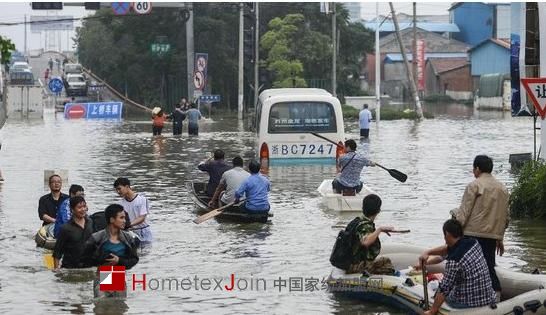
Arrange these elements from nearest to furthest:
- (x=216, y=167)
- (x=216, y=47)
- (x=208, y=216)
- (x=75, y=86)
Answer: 1. (x=208, y=216)
2. (x=216, y=167)
3. (x=216, y=47)
4. (x=75, y=86)

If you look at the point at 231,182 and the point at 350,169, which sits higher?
the point at 350,169

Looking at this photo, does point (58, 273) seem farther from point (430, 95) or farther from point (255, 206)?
point (430, 95)

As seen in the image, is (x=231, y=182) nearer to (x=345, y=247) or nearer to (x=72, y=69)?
(x=345, y=247)

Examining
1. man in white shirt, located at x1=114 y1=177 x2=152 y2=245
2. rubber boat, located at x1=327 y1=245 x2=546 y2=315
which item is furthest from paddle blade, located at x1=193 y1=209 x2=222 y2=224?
rubber boat, located at x1=327 y1=245 x2=546 y2=315

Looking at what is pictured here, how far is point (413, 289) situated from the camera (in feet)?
39.0

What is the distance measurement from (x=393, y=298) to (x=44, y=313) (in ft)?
11.8

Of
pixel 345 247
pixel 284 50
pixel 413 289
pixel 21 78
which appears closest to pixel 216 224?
pixel 345 247

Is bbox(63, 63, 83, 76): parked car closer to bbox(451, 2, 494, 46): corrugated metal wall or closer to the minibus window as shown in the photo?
bbox(451, 2, 494, 46): corrugated metal wall

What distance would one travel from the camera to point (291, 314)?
12.3 meters

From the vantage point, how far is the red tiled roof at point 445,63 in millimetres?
101250

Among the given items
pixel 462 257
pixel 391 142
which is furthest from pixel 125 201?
pixel 391 142

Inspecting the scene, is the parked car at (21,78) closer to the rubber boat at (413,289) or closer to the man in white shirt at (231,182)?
the man in white shirt at (231,182)

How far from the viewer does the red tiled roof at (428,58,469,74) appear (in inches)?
3986

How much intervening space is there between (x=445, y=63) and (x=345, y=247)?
92.7 metres
